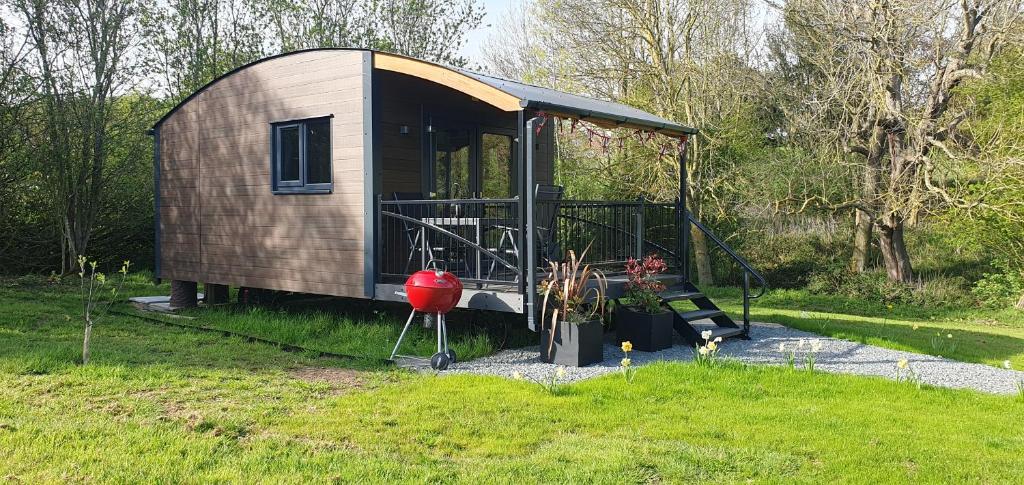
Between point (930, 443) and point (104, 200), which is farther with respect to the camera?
point (104, 200)

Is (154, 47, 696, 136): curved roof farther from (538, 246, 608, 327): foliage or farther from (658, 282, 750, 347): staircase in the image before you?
(658, 282, 750, 347): staircase

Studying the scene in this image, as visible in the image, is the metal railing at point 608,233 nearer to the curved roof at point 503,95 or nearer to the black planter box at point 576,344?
the curved roof at point 503,95

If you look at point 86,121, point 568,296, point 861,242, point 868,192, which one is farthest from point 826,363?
point 86,121

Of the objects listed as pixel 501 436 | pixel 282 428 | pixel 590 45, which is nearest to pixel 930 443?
pixel 501 436

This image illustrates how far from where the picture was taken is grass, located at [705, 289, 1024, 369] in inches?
316

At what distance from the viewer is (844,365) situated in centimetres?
683

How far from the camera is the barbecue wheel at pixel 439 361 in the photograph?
6.46 m

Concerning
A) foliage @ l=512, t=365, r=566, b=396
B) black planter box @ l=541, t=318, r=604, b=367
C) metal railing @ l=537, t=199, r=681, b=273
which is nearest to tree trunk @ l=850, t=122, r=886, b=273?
metal railing @ l=537, t=199, r=681, b=273

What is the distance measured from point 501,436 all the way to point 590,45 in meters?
12.2

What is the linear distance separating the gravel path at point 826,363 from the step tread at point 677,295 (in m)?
0.44

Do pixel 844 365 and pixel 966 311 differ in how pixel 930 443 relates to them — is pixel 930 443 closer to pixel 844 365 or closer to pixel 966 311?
pixel 844 365

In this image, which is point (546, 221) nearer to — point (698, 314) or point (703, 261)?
point (698, 314)

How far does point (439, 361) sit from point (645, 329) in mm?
2039

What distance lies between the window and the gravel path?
9.02ft
